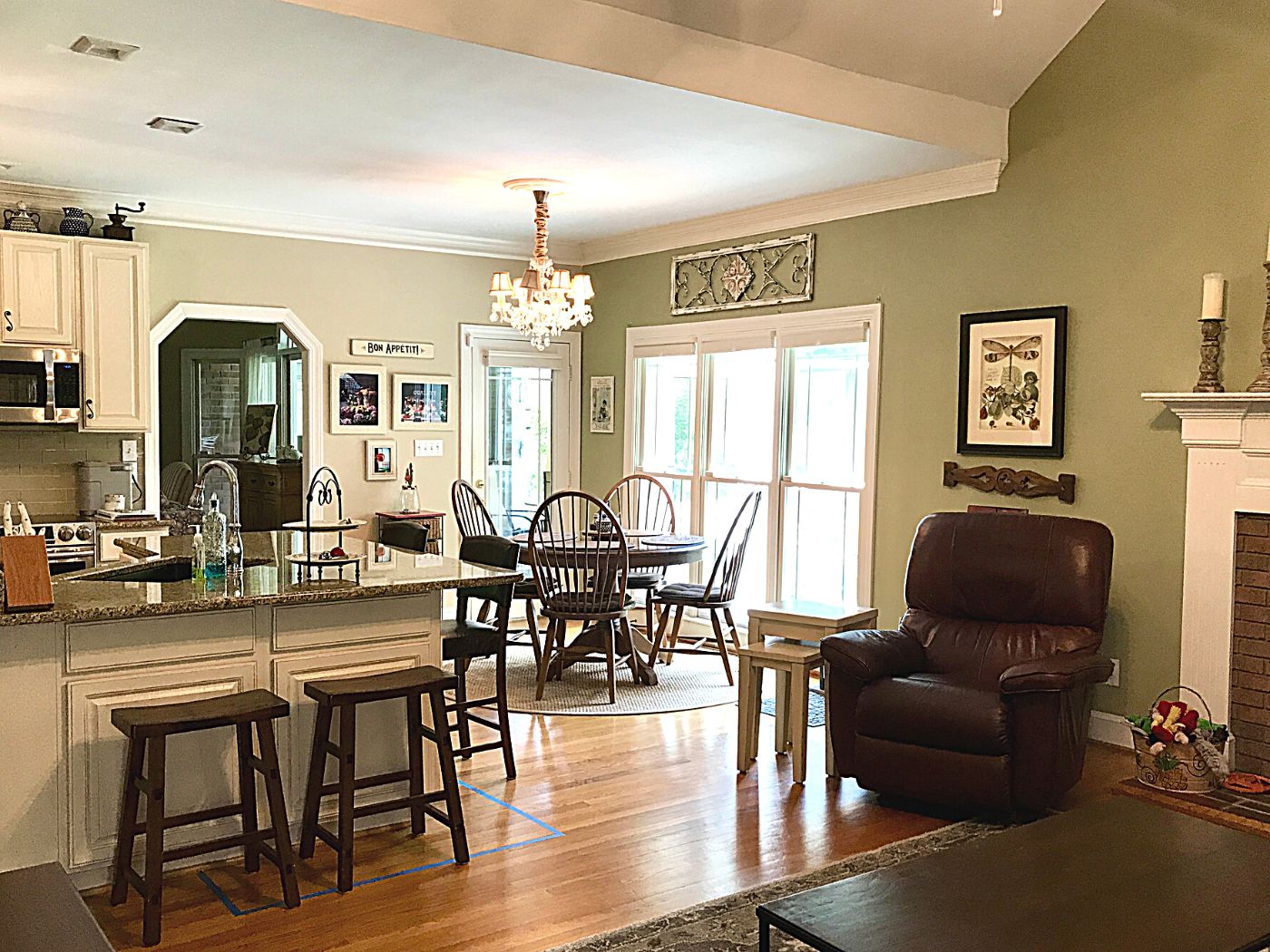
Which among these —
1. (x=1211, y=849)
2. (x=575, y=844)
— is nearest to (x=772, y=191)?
(x=575, y=844)

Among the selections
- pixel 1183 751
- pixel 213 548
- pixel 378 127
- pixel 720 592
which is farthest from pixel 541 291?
pixel 1183 751

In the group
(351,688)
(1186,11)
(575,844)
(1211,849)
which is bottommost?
(575,844)

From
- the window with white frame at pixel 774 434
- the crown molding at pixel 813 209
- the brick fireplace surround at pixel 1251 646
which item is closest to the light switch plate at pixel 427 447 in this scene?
the window with white frame at pixel 774 434

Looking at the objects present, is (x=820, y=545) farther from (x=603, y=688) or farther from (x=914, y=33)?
(x=914, y=33)

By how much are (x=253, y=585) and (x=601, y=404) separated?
15.7 ft

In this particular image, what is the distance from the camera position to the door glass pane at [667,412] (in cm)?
750

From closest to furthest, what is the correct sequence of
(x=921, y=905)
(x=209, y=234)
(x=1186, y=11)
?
1. (x=921, y=905)
2. (x=1186, y=11)
3. (x=209, y=234)

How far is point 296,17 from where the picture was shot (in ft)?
11.7

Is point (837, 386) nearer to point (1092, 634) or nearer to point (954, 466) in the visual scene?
point (954, 466)

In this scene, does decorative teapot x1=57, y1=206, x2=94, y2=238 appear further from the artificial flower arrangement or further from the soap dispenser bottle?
the artificial flower arrangement

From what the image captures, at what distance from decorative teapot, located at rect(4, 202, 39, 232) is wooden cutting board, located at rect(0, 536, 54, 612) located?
3437mm

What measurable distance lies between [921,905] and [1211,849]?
93 centimetres

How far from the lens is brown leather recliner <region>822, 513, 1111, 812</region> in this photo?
392 cm

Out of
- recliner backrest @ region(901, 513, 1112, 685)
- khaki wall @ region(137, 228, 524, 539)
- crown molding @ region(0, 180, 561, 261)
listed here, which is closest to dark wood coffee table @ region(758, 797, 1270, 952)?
recliner backrest @ region(901, 513, 1112, 685)
